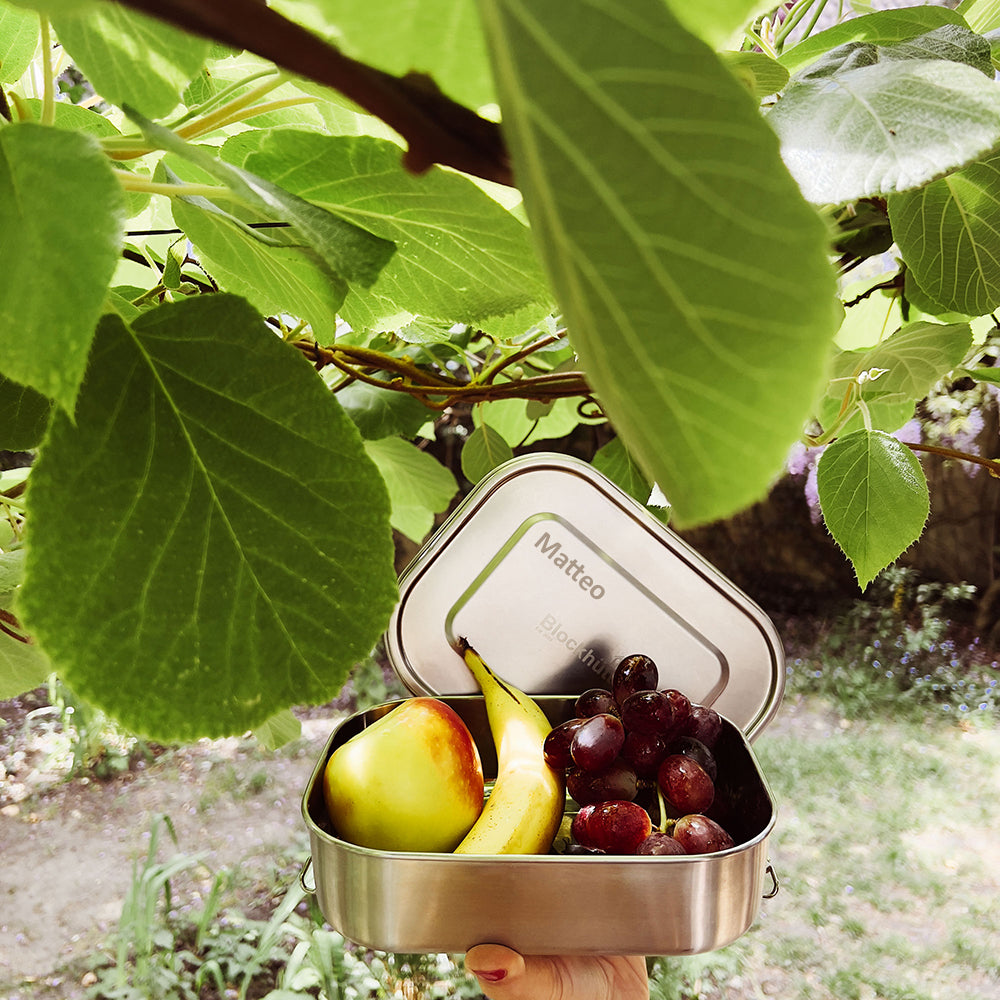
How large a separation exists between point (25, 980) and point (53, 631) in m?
1.85

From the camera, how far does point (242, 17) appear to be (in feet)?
0.16

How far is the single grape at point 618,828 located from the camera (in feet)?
1.14

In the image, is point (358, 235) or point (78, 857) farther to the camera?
point (78, 857)

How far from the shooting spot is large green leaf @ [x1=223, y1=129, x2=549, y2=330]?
163 millimetres

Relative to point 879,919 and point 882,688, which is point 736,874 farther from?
point 882,688

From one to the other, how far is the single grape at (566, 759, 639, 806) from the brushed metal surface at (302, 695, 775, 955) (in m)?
0.07

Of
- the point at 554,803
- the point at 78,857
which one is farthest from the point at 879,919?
the point at 78,857

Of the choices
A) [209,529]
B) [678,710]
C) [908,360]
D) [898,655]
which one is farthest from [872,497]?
[898,655]

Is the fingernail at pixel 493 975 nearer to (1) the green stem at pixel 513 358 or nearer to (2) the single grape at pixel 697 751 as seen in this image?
(2) the single grape at pixel 697 751

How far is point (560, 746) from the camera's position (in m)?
0.41

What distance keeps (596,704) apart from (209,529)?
0.32 metres

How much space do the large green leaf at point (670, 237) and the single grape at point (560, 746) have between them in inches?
14.5

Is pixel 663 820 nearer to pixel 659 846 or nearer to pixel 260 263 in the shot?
pixel 659 846

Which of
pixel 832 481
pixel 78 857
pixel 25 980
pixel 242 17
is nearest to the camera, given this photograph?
pixel 242 17
